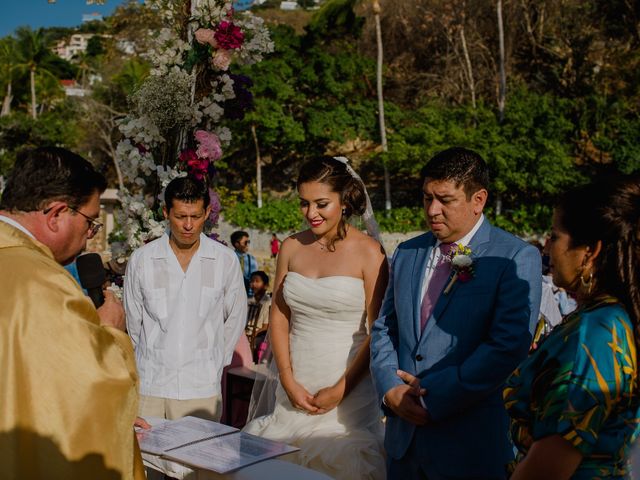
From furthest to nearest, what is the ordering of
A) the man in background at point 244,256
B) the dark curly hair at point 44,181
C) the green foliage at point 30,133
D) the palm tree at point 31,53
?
the palm tree at point 31,53 → the green foliage at point 30,133 → the man in background at point 244,256 → the dark curly hair at point 44,181

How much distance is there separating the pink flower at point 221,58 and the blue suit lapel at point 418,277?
9.20ft

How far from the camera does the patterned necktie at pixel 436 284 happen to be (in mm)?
3539

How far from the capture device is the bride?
4155 millimetres

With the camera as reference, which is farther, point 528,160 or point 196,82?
point 528,160

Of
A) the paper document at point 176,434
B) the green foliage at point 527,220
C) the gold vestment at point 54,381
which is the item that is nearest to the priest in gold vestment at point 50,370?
the gold vestment at point 54,381

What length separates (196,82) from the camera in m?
5.85

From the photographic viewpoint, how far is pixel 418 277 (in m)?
3.62

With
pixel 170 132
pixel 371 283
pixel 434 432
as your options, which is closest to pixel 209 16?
pixel 170 132

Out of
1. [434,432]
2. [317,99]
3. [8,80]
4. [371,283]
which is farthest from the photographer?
[8,80]

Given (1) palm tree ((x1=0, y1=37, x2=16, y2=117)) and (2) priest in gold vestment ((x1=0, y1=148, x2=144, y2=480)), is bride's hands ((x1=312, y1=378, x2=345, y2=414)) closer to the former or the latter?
(2) priest in gold vestment ((x1=0, y1=148, x2=144, y2=480))

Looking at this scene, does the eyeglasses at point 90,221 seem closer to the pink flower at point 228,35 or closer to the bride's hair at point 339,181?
the bride's hair at point 339,181

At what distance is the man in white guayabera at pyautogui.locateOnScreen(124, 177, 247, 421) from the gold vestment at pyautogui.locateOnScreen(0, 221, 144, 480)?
7.74 ft

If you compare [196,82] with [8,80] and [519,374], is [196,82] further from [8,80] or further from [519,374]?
[8,80]

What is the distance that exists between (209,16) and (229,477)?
402cm
